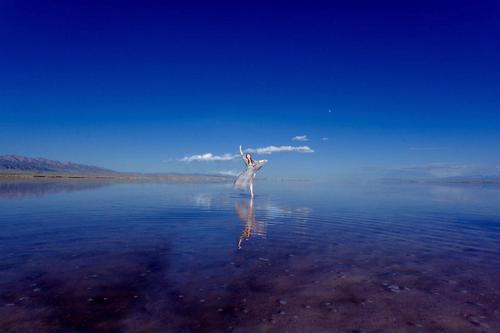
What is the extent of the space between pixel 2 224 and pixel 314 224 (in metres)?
15.9

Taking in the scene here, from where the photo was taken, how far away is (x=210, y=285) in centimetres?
848

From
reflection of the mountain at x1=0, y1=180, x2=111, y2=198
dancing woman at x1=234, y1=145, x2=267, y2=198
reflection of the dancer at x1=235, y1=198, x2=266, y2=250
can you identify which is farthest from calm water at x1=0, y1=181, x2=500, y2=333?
reflection of the mountain at x1=0, y1=180, x2=111, y2=198

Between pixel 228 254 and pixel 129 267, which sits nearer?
pixel 129 267

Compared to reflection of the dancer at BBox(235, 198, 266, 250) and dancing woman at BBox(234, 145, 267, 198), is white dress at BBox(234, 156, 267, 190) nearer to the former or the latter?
dancing woman at BBox(234, 145, 267, 198)

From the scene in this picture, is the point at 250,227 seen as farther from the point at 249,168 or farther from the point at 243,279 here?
the point at 249,168

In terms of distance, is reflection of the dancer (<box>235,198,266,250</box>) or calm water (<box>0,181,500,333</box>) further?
reflection of the dancer (<box>235,198,266,250</box>)

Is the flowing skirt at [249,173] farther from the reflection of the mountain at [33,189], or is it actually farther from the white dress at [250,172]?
the reflection of the mountain at [33,189]

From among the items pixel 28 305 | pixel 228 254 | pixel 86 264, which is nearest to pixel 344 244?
pixel 228 254

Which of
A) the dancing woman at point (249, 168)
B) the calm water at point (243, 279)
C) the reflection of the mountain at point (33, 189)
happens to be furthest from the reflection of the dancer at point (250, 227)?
the reflection of the mountain at point (33, 189)

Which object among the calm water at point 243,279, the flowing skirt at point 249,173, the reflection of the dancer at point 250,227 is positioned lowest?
the calm water at point 243,279

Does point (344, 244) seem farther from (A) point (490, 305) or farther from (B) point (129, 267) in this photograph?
(B) point (129, 267)

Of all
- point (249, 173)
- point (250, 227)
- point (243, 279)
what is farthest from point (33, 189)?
point (243, 279)

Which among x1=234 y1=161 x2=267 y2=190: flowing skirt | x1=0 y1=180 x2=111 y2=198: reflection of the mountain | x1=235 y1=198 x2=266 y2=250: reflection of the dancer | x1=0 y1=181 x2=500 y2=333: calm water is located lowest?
x1=0 y1=181 x2=500 y2=333: calm water

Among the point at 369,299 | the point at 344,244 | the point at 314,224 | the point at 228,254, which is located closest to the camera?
the point at 369,299
